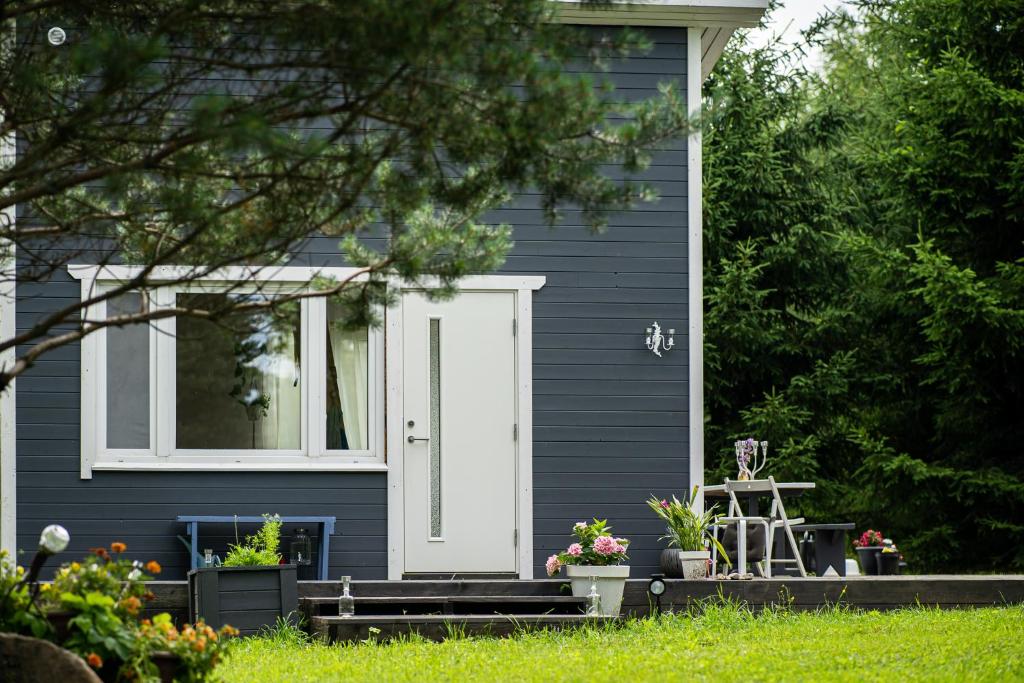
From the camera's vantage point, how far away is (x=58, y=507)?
8.27 meters

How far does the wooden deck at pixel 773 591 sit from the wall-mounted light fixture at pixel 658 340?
5.24ft

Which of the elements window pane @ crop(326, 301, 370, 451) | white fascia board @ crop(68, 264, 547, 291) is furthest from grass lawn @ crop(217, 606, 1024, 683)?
white fascia board @ crop(68, 264, 547, 291)

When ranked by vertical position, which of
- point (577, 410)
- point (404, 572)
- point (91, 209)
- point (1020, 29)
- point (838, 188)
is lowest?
point (404, 572)

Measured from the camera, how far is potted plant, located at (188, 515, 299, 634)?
711 cm

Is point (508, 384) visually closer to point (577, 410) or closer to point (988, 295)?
point (577, 410)

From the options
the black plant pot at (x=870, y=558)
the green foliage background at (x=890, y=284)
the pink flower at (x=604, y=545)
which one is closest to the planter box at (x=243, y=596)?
the pink flower at (x=604, y=545)

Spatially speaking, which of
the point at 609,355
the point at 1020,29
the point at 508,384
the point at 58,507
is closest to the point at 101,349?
the point at 58,507

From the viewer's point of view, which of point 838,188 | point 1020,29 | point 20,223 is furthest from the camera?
point 838,188

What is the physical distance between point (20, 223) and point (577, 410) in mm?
4209

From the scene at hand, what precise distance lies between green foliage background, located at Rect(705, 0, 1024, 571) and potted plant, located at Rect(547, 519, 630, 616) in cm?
441

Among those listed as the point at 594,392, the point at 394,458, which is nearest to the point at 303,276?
the point at 394,458

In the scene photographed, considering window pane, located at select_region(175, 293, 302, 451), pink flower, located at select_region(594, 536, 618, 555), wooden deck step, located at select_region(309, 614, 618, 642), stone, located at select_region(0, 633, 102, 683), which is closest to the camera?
stone, located at select_region(0, 633, 102, 683)

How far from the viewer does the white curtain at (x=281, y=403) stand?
8531mm

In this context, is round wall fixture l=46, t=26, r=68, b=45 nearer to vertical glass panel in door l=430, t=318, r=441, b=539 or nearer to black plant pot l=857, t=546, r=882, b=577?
vertical glass panel in door l=430, t=318, r=441, b=539
